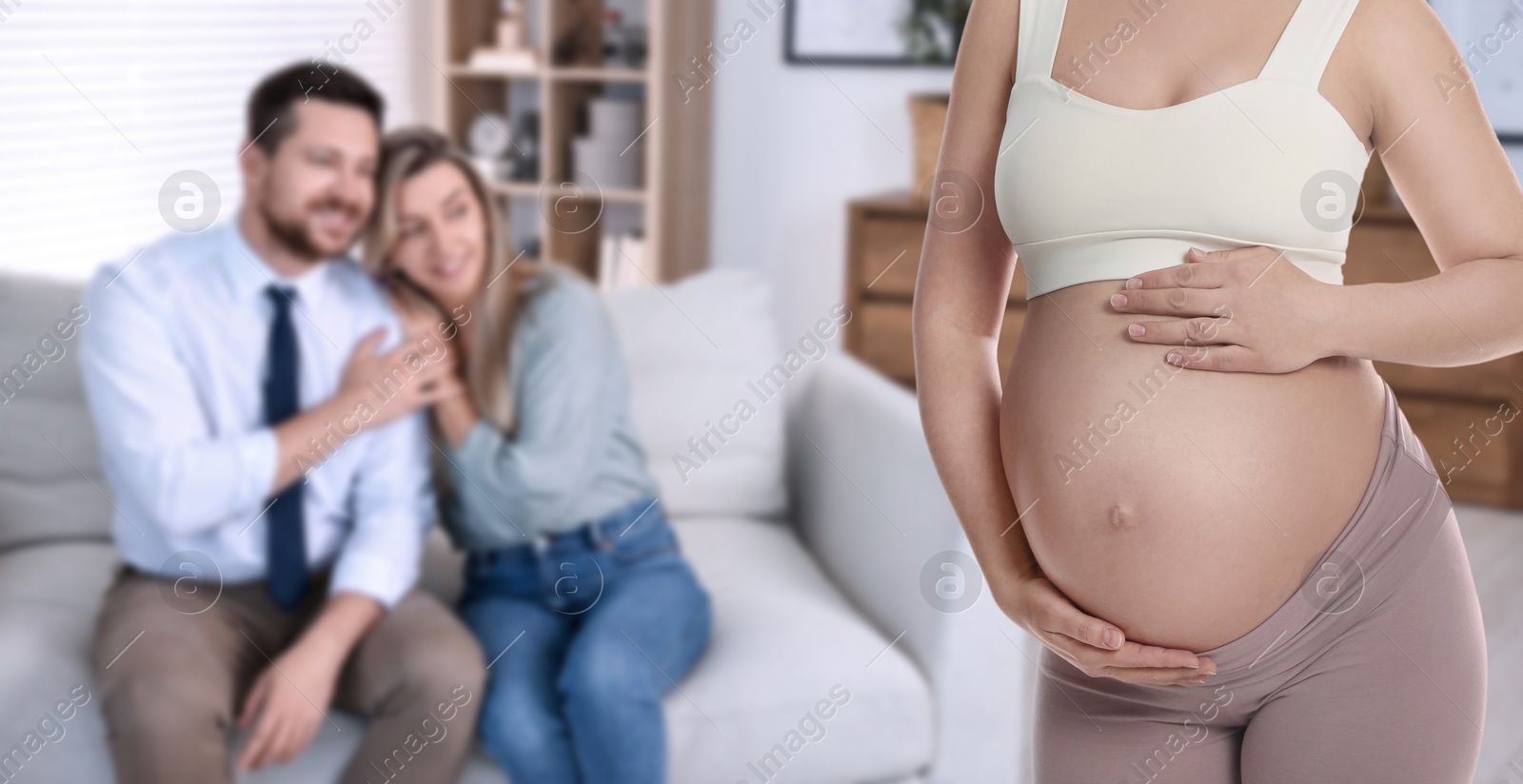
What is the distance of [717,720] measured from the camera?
1.44 metres

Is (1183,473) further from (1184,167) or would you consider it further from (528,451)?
(528,451)

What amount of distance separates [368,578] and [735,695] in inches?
19.5

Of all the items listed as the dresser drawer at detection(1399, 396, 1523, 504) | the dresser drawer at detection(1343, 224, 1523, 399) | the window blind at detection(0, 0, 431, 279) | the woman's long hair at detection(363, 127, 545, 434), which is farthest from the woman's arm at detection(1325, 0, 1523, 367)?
the dresser drawer at detection(1399, 396, 1523, 504)

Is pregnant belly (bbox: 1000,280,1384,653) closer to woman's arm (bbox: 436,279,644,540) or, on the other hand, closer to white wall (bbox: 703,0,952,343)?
woman's arm (bbox: 436,279,644,540)

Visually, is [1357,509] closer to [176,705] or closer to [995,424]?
[995,424]

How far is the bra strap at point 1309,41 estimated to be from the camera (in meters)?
0.60

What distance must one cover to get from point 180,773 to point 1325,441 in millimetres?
1173

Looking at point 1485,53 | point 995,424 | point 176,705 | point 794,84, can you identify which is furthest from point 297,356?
point 1485,53

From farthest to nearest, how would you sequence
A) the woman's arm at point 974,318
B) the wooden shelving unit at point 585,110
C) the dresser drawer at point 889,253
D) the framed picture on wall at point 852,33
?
the framed picture on wall at point 852,33 < the wooden shelving unit at point 585,110 < the dresser drawer at point 889,253 < the woman's arm at point 974,318

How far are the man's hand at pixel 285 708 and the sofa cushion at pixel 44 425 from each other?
0.62 m

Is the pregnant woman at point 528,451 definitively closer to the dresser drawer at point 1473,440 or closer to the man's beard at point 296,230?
the man's beard at point 296,230

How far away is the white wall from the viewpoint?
3592mm

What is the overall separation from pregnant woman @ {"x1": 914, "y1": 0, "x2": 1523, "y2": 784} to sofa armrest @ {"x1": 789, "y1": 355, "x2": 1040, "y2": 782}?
772 millimetres

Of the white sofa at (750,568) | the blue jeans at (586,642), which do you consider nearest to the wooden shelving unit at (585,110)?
the white sofa at (750,568)
